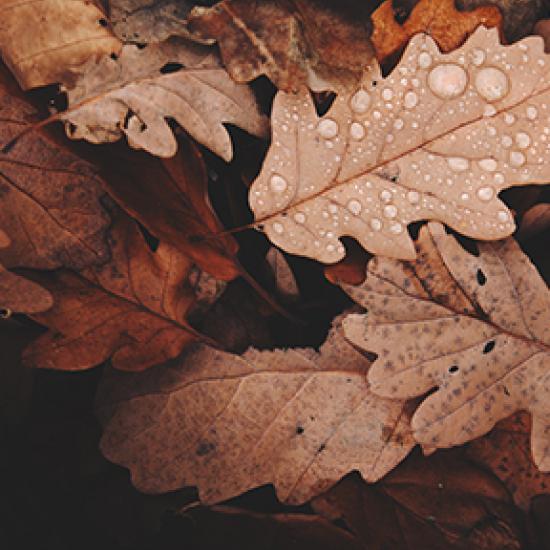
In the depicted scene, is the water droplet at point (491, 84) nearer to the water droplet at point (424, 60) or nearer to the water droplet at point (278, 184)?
the water droplet at point (424, 60)

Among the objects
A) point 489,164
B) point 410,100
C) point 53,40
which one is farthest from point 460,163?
point 53,40

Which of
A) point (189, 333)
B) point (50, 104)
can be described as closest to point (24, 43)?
point (50, 104)

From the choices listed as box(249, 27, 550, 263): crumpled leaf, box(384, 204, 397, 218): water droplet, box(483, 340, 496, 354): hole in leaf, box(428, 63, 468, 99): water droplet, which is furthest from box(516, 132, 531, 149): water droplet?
box(483, 340, 496, 354): hole in leaf

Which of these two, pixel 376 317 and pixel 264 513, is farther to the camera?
pixel 264 513

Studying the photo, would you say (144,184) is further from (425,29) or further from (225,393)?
(425,29)

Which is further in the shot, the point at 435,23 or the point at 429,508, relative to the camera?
the point at 429,508

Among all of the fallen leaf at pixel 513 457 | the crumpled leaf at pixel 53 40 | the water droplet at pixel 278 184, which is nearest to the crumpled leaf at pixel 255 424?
the fallen leaf at pixel 513 457

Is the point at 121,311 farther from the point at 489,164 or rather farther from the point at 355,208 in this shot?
the point at 489,164
